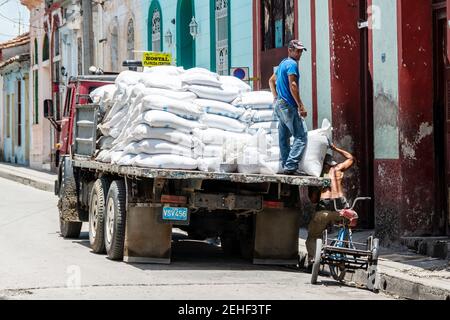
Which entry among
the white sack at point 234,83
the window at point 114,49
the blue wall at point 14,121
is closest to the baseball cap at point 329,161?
the white sack at point 234,83

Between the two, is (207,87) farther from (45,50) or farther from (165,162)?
(45,50)

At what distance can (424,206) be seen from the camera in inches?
567

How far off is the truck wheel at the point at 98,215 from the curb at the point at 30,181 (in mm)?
14443

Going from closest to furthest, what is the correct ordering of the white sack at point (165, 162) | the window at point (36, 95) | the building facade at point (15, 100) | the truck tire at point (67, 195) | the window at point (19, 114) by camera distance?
the white sack at point (165, 162), the truck tire at point (67, 195), the window at point (36, 95), the building facade at point (15, 100), the window at point (19, 114)

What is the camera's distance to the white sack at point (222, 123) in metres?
12.8

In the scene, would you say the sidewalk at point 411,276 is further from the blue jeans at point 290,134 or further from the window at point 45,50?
the window at point 45,50

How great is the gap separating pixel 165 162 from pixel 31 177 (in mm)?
20634

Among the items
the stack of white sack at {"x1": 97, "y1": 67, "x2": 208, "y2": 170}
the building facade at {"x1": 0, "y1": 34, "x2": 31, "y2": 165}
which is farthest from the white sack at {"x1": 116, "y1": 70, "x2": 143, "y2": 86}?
the building facade at {"x1": 0, "y1": 34, "x2": 31, "y2": 165}

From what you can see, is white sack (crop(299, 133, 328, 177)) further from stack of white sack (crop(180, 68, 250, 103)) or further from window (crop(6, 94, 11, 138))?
window (crop(6, 94, 11, 138))

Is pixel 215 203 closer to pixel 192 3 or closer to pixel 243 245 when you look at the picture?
pixel 243 245

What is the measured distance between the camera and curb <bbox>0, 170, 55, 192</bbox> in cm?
2908

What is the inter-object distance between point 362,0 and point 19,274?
7.38 m
